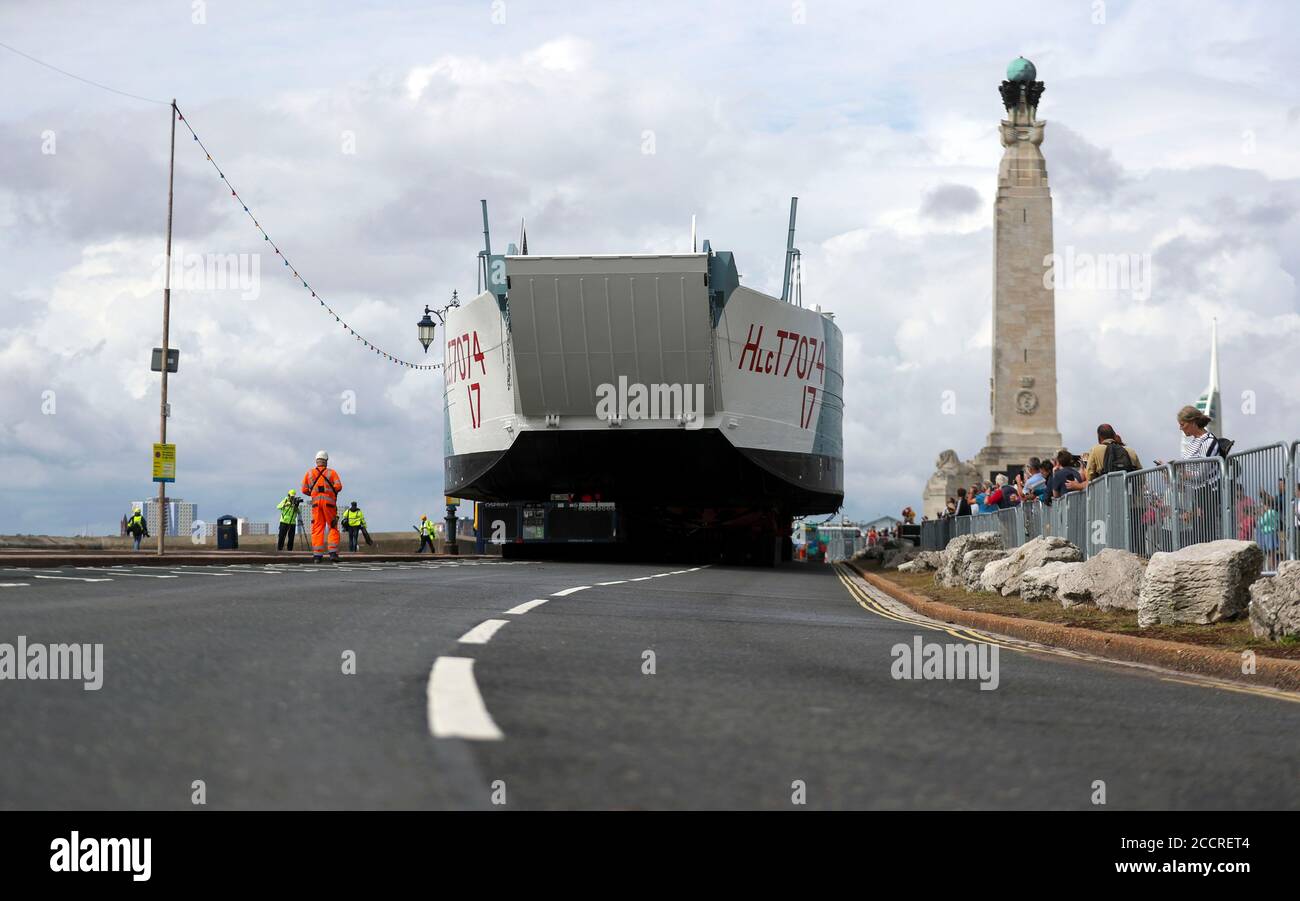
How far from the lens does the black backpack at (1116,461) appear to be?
53.4 feet

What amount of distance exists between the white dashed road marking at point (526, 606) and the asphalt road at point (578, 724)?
48cm

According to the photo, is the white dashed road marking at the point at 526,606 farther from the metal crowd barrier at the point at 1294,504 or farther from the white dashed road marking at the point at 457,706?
the metal crowd barrier at the point at 1294,504

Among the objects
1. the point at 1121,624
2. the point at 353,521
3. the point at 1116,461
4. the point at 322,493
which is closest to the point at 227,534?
the point at 353,521

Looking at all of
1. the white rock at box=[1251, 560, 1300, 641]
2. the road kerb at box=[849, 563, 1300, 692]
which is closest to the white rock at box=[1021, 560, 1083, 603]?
the road kerb at box=[849, 563, 1300, 692]

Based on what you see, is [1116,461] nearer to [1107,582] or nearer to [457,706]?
[1107,582]

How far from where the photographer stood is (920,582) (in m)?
22.0

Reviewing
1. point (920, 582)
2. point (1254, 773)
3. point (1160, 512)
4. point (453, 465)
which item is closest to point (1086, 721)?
point (1254, 773)

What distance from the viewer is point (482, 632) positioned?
8.61 m

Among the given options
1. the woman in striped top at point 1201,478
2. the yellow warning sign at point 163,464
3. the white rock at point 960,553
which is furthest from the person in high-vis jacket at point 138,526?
the woman in striped top at point 1201,478

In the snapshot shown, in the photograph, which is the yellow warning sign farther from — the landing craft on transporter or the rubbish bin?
the rubbish bin
